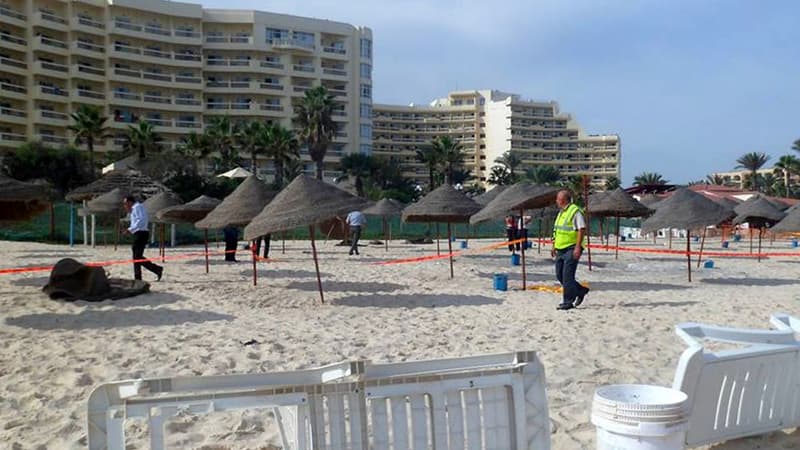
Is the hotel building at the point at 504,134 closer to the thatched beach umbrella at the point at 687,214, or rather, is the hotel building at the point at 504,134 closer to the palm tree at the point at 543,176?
the palm tree at the point at 543,176

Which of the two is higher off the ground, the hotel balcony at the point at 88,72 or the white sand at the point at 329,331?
the hotel balcony at the point at 88,72

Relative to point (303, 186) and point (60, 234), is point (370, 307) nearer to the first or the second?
point (303, 186)

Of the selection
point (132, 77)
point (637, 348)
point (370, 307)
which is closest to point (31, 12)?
point (132, 77)

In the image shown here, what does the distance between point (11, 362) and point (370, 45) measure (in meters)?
64.7

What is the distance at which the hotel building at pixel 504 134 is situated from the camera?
89.7 m

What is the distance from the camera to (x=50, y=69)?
5200 centimetres

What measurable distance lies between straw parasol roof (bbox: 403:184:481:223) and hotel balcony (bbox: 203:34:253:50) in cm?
5178

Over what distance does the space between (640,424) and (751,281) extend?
12548mm

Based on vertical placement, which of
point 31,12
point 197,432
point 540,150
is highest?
point 31,12

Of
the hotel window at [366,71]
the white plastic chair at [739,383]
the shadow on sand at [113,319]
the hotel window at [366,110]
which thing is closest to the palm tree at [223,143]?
the hotel window at [366,110]

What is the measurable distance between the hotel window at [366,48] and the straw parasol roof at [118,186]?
44401mm

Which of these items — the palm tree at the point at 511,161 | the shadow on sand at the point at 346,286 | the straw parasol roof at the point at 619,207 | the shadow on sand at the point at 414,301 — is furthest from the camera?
the palm tree at the point at 511,161

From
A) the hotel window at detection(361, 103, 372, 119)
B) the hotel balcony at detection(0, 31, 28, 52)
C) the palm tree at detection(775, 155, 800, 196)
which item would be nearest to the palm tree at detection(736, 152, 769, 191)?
the palm tree at detection(775, 155, 800, 196)

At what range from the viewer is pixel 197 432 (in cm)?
405
